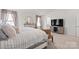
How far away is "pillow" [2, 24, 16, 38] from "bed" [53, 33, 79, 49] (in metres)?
0.59

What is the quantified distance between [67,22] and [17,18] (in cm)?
71

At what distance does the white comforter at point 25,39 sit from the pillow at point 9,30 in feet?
0.19

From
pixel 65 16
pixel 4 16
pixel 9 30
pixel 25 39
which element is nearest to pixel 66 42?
pixel 65 16

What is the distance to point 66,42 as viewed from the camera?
164 cm

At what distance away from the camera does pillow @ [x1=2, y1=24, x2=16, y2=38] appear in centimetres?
163

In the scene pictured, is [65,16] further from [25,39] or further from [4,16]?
[4,16]

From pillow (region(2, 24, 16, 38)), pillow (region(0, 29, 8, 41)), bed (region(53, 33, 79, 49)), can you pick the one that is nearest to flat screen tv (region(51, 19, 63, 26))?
bed (region(53, 33, 79, 49))

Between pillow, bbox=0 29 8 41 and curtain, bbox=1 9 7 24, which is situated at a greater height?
curtain, bbox=1 9 7 24

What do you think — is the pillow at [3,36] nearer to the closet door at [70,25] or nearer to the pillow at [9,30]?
the pillow at [9,30]

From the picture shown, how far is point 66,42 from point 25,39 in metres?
0.59

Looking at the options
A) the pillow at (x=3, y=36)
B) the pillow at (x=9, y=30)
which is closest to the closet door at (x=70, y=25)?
the pillow at (x=9, y=30)

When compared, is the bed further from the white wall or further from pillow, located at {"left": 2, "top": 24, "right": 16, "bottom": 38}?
pillow, located at {"left": 2, "top": 24, "right": 16, "bottom": 38}
